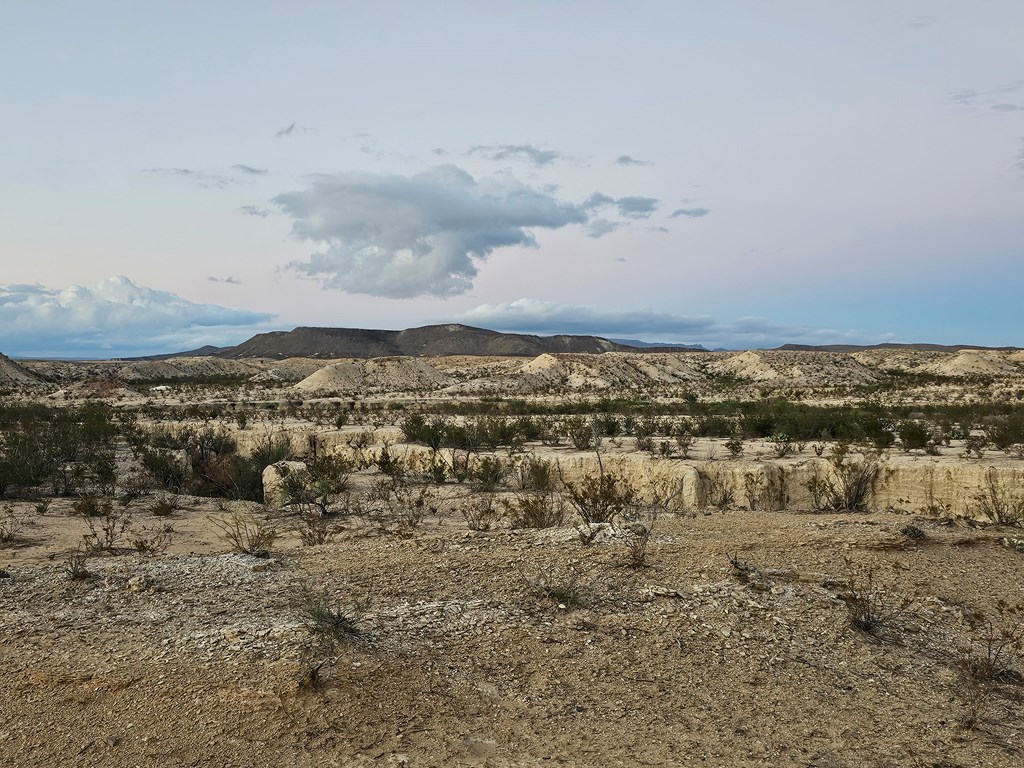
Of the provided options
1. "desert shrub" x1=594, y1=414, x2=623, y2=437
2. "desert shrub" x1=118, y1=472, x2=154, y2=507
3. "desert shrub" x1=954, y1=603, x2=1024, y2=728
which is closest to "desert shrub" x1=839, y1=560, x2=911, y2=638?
"desert shrub" x1=954, y1=603, x2=1024, y2=728

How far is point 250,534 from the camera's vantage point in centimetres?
1027

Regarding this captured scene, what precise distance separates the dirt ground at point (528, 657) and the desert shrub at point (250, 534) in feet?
1.96

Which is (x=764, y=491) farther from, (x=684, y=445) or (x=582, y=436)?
(x=582, y=436)

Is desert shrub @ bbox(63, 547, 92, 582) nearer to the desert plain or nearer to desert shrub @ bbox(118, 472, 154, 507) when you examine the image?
the desert plain

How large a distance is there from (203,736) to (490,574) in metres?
3.24

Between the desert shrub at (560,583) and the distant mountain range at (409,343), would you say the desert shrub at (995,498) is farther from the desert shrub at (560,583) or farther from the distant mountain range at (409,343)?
the distant mountain range at (409,343)

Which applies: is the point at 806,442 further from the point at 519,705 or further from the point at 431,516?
the point at 519,705

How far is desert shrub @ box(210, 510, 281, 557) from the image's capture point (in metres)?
8.68

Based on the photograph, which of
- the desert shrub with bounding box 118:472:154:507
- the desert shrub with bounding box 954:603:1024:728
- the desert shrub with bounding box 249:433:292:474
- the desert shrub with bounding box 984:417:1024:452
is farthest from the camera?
the desert shrub with bounding box 249:433:292:474

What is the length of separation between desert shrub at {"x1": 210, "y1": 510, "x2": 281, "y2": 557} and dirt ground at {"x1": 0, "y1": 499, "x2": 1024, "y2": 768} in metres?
0.60

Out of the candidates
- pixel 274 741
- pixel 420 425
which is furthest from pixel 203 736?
pixel 420 425

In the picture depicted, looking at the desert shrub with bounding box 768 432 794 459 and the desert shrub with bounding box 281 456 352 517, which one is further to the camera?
the desert shrub with bounding box 768 432 794 459

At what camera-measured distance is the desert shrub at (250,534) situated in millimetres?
8680

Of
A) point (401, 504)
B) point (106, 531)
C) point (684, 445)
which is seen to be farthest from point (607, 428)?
point (106, 531)
